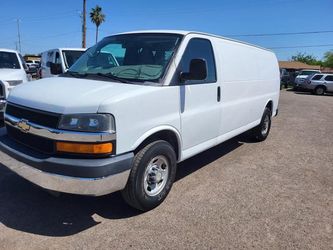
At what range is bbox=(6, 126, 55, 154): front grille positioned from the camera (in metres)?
3.34

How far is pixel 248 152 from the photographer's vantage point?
22.1 ft

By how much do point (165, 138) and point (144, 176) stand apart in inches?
24.8

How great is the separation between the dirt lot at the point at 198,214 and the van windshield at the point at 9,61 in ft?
15.6

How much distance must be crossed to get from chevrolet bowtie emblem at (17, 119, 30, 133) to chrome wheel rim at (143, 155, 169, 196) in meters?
1.36

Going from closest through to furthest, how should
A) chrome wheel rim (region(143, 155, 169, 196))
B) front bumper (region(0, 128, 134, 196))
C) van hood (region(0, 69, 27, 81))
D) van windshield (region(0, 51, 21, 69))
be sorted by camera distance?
1. front bumper (region(0, 128, 134, 196))
2. chrome wheel rim (region(143, 155, 169, 196))
3. van hood (region(0, 69, 27, 81))
4. van windshield (region(0, 51, 21, 69))

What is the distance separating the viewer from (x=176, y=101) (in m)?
4.03

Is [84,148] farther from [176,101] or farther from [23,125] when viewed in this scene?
[176,101]

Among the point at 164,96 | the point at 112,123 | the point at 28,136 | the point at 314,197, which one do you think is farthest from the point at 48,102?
the point at 314,197

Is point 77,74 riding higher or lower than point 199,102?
higher

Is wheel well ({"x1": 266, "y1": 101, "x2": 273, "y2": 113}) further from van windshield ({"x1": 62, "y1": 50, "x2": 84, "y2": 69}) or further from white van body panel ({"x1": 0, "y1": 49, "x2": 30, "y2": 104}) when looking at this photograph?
van windshield ({"x1": 62, "y1": 50, "x2": 84, "y2": 69})

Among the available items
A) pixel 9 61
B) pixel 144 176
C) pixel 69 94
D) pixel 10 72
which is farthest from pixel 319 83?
pixel 69 94

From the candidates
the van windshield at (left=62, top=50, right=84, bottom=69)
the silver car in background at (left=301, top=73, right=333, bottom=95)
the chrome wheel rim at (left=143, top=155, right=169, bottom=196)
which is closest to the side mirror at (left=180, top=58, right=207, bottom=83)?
the chrome wheel rim at (left=143, top=155, right=169, bottom=196)

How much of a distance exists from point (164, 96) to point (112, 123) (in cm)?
85

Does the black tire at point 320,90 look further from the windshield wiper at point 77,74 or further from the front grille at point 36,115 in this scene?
the front grille at point 36,115
